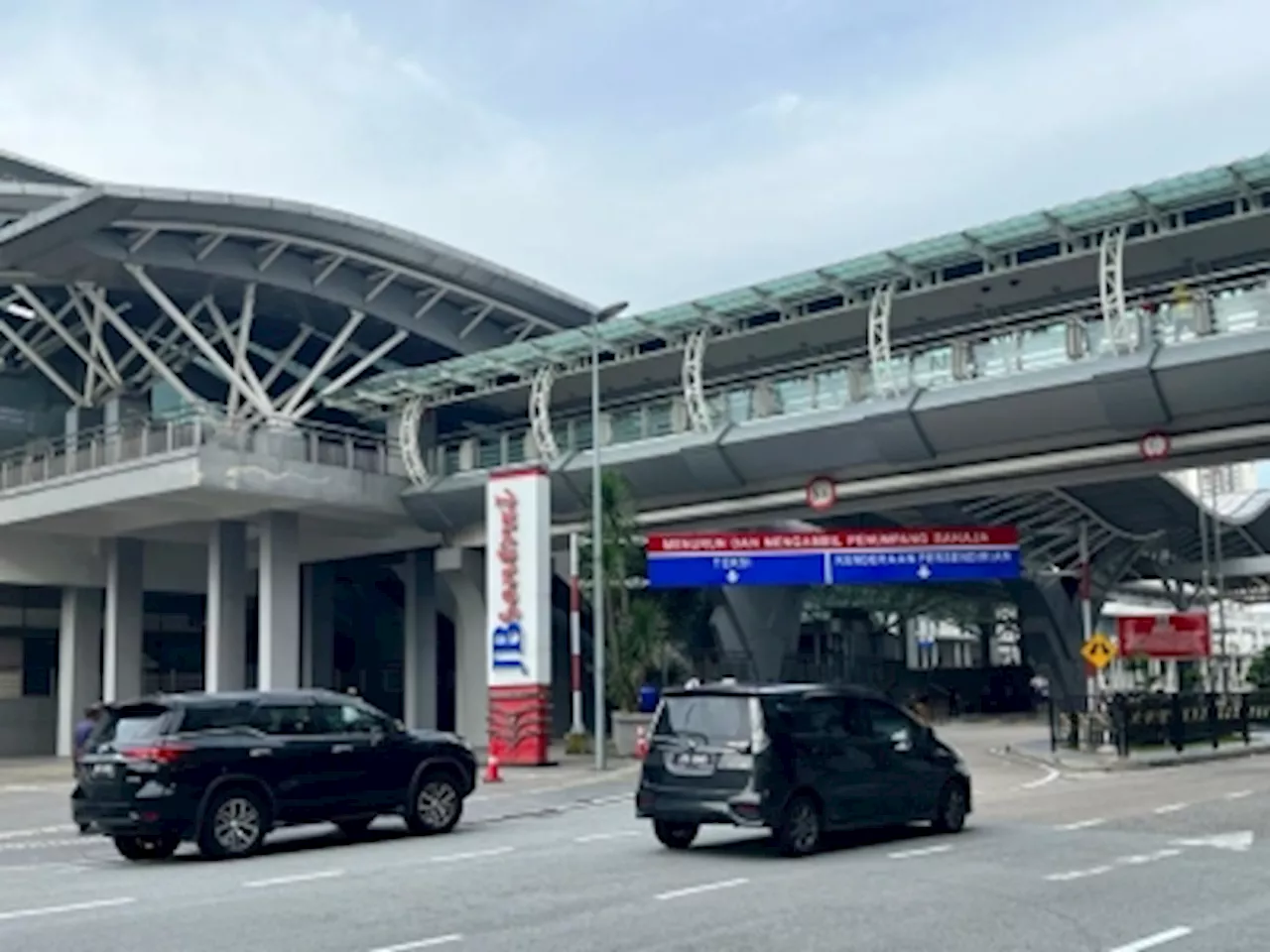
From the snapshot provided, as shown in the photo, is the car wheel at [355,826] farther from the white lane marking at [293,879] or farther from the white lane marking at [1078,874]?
the white lane marking at [1078,874]

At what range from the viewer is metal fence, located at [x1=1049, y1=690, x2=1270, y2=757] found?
30.3 m

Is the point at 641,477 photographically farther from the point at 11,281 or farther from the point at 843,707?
the point at 843,707

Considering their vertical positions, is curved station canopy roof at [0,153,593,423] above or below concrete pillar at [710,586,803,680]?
above

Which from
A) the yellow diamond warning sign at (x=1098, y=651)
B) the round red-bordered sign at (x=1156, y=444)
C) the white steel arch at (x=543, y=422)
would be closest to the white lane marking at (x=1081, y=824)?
the round red-bordered sign at (x=1156, y=444)

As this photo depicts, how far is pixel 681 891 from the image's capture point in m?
11.9

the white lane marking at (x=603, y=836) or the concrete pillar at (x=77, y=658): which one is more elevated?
the concrete pillar at (x=77, y=658)

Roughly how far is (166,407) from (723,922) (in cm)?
4084

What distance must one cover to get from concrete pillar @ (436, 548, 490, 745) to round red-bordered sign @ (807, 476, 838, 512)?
11.5 metres

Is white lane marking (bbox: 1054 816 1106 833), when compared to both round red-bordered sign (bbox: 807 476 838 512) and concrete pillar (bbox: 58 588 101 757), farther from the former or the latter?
concrete pillar (bbox: 58 588 101 757)

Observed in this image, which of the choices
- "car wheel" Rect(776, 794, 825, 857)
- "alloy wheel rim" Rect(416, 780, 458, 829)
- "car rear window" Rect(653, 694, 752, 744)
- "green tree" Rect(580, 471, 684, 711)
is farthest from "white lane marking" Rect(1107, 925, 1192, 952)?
"green tree" Rect(580, 471, 684, 711)

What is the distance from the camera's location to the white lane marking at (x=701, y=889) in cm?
1159

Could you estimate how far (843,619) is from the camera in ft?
231

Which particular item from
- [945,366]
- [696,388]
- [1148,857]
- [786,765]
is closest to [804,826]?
[786,765]

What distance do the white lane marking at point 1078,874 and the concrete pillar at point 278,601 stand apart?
30.7 m
